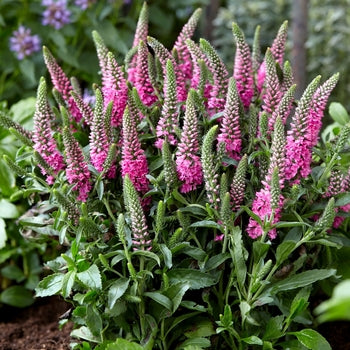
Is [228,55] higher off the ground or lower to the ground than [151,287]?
lower

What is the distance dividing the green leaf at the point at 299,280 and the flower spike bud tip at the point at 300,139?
252 millimetres

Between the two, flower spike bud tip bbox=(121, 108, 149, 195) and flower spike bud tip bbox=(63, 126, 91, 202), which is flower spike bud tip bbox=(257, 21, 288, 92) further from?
flower spike bud tip bbox=(63, 126, 91, 202)

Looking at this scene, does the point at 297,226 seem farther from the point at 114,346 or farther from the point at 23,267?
the point at 23,267

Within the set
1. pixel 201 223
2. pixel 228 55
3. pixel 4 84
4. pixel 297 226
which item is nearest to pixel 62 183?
pixel 201 223

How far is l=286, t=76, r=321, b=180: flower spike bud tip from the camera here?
1.50 m

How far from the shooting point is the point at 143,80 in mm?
1702

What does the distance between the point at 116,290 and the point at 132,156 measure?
12.6 inches

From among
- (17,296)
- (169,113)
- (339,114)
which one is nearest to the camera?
(169,113)

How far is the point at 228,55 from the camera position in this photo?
4.54m

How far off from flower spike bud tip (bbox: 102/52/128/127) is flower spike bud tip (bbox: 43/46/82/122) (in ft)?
0.44

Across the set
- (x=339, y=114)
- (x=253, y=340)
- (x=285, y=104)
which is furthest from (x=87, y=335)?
(x=339, y=114)

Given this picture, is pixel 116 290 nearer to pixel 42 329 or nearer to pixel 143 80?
pixel 143 80

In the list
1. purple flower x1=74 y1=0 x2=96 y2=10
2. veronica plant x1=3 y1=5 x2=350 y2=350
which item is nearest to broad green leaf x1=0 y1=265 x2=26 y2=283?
veronica plant x1=3 y1=5 x2=350 y2=350

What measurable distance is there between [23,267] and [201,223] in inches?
53.2
